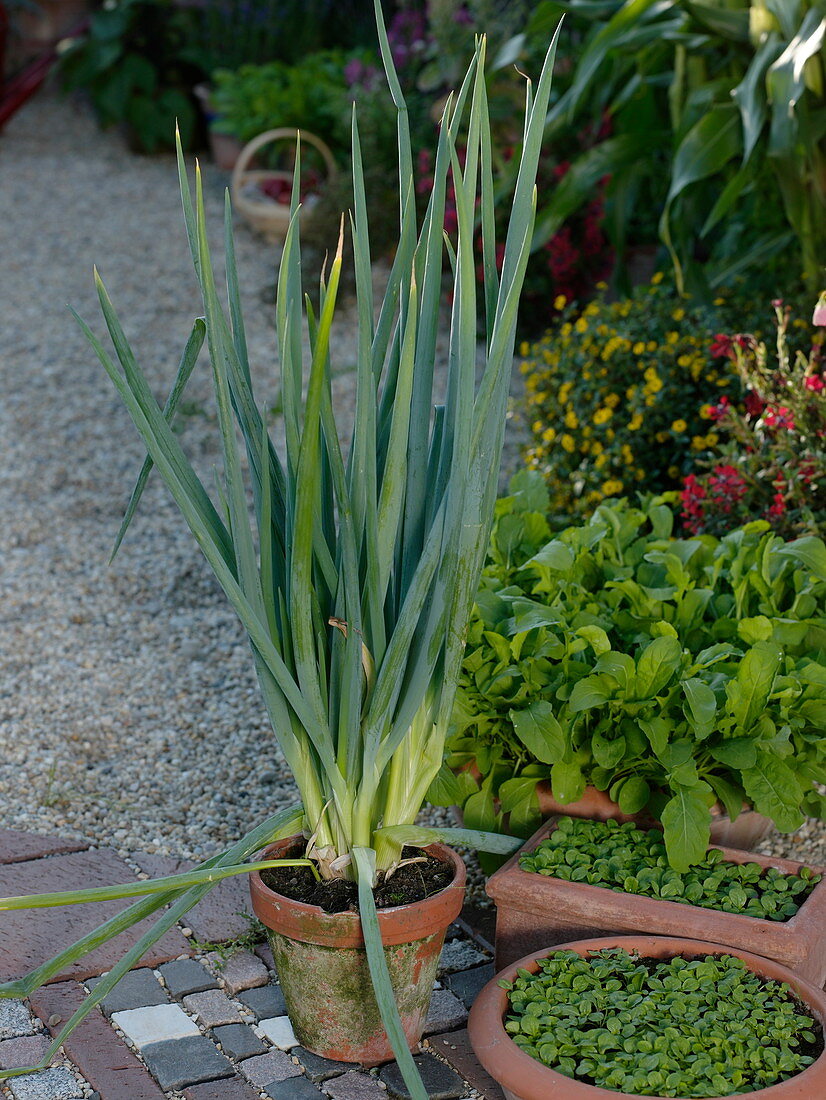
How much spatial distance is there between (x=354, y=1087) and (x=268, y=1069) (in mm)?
117

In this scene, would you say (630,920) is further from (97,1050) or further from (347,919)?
(97,1050)

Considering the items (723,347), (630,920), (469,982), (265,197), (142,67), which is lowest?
(469,982)

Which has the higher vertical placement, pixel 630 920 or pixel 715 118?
pixel 715 118

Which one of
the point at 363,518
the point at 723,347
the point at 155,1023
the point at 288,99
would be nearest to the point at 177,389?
the point at 363,518

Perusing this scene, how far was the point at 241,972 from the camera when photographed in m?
1.77

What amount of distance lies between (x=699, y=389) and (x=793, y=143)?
66 cm

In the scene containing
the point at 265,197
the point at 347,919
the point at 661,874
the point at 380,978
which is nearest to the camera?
the point at 380,978

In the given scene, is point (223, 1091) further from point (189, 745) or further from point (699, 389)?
point (699, 389)

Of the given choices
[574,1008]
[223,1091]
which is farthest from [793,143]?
[223,1091]

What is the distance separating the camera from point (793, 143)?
2.78m

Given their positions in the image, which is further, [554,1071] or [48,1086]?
[48,1086]

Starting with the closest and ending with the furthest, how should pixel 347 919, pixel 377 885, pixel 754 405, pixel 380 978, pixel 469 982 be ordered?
1. pixel 380 978
2. pixel 347 919
3. pixel 377 885
4. pixel 469 982
5. pixel 754 405

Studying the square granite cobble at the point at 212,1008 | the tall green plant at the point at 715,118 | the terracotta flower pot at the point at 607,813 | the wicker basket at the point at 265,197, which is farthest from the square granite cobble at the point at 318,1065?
the wicker basket at the point at 265,197

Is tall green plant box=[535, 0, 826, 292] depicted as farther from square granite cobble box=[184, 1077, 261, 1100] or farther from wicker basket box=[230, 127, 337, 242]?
square granite cobble box=[184, 1077, 261, 1100]
